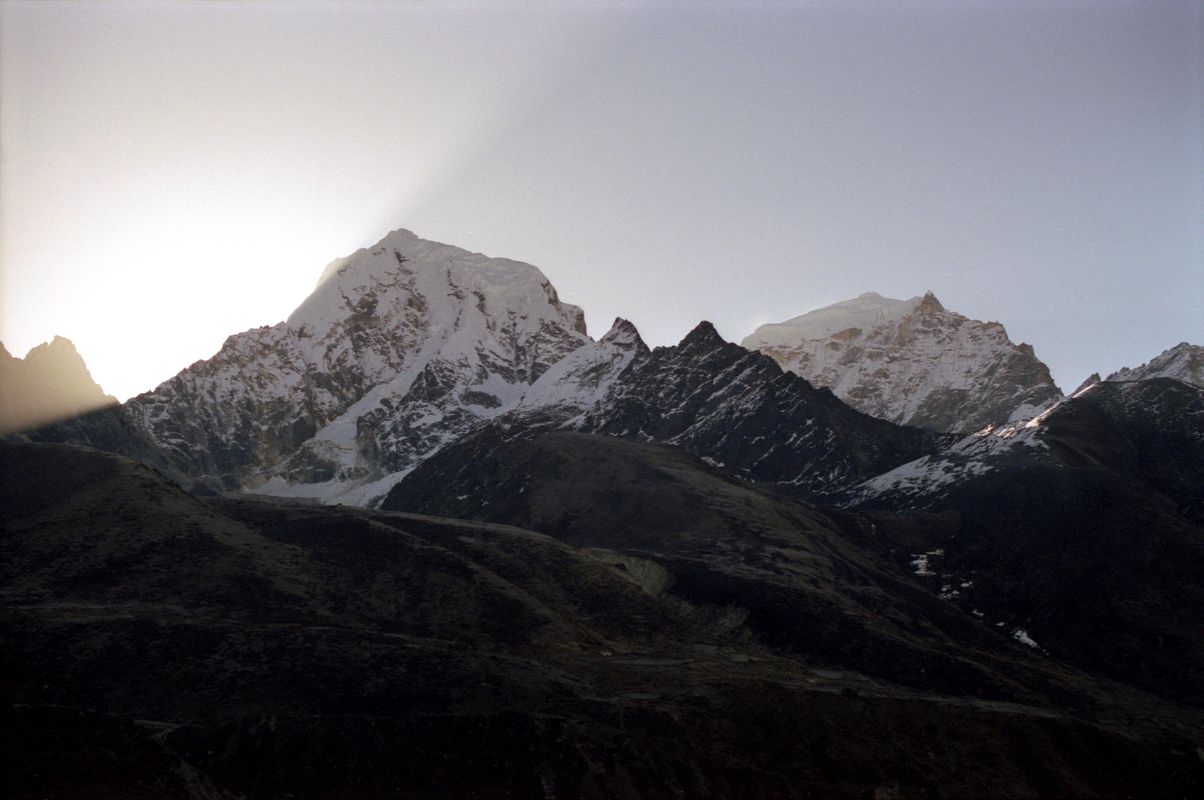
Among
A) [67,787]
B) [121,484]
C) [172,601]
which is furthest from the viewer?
[121,484]

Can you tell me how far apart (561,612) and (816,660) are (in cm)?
3385

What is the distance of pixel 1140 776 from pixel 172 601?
101352 mm

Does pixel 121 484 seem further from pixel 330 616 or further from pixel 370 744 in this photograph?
pixel 370 744

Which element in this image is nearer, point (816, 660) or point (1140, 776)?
point (1140, 776)

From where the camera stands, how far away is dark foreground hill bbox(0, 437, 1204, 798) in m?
109

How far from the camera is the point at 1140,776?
124 m

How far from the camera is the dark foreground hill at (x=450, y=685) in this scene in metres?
109

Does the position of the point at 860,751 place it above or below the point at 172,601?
below

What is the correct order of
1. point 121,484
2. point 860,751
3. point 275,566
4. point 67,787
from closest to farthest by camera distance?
1. point 67,787
2. point 860,751
3. point 275,566
4. point 121,484

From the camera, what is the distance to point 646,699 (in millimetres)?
127250

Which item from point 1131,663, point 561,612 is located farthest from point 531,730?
point 1131,663

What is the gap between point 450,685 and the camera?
414 feet

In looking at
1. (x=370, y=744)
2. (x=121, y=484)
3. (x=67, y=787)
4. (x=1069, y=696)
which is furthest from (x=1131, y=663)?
(x=67, y=787)

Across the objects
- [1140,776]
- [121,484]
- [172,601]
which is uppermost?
[121,484]
